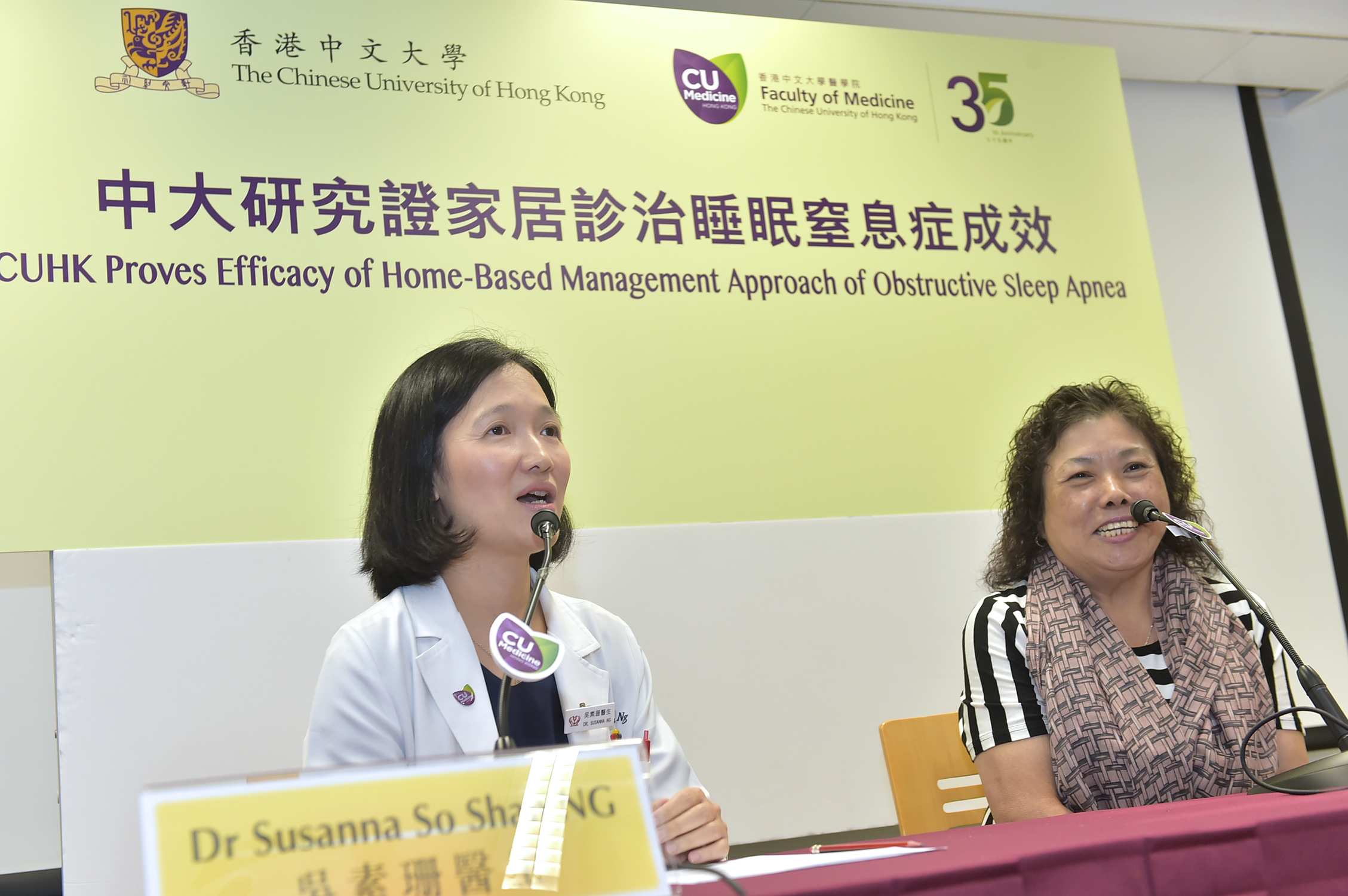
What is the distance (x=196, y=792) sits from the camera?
2.40 feet

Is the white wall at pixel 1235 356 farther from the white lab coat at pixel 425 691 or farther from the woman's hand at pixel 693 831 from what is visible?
the woman's hand at pixel 693 831

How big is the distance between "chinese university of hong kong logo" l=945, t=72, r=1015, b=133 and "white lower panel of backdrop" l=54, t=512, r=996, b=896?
1178 mm

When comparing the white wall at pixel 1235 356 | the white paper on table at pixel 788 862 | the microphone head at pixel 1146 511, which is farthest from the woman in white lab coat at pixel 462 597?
the white wall at pixel 1235 356

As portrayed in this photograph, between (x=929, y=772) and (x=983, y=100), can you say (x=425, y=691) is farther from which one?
(x=983, y=100)

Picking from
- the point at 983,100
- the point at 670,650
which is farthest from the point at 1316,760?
the point at 983,100

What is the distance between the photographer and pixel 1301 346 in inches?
147

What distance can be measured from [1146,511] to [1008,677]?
1.20ft

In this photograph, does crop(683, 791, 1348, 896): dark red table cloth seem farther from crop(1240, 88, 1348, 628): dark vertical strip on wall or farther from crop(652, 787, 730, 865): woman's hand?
crop(1240, 88, 1348, 628): dark vertical strip on wall

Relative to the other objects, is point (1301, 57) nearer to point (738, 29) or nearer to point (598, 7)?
point (738, 29)

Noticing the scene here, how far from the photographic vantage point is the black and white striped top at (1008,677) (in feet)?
5.71

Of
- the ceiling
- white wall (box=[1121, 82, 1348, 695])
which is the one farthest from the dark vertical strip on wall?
the ceiling

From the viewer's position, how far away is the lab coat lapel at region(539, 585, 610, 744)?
154 cm

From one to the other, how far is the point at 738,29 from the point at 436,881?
2.68m

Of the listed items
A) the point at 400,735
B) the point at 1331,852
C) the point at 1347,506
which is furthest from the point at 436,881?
the point at 1347,506
